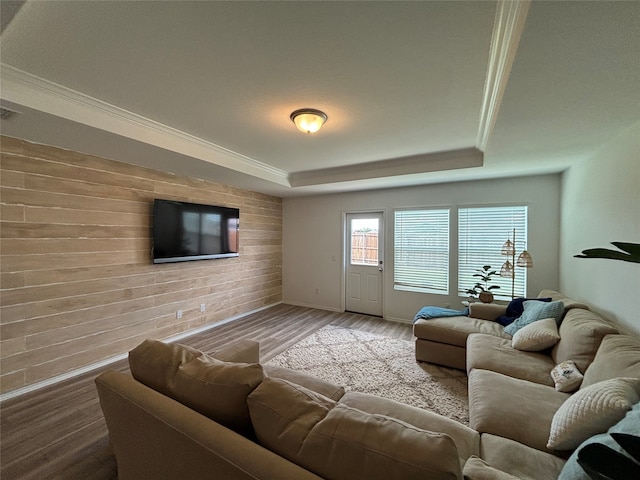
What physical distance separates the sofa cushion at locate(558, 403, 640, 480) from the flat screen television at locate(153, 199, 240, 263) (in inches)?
156

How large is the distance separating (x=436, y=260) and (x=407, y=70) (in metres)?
3.38

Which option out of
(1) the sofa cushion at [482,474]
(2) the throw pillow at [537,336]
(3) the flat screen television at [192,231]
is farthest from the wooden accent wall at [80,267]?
(2) the throw pillow at [537,336]

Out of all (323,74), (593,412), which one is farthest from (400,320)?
(323,74)

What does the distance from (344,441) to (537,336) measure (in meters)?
2.32

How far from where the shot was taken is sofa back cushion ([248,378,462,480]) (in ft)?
2.34

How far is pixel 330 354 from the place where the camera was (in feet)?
10.9

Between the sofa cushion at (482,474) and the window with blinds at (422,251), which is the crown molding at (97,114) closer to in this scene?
the window with blinds at (422,251)

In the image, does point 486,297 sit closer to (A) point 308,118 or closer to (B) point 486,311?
(B) point 486,311

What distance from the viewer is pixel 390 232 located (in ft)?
15.9

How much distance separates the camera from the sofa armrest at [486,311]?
325cm

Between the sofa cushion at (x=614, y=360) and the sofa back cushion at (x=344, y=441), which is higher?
the sofa back cushion at (x=344, y=441)

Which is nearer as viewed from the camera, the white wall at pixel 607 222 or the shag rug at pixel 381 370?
the white wall at pixel 607 222

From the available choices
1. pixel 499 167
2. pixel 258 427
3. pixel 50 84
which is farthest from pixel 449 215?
pixel 50 84

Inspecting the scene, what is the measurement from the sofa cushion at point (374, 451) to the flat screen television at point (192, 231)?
3403mm
